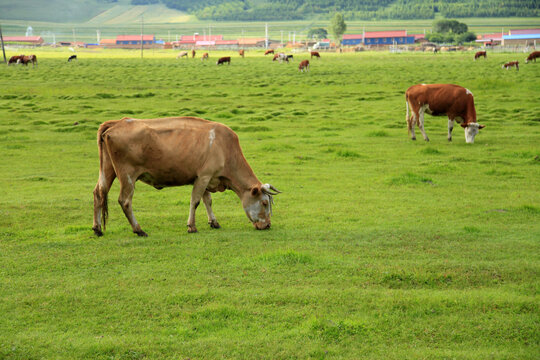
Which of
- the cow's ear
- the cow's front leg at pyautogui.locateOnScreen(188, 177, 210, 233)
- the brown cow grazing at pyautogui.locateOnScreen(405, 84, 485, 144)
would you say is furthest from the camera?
the brown cow grazing at pyautogui.locateOnScreen(405, 84, 485, 144)

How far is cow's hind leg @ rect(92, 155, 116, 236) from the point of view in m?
9.77

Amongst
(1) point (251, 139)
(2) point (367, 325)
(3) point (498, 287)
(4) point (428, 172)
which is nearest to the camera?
(2) point (367, 325)

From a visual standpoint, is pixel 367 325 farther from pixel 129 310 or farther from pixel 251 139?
pixel 251 139

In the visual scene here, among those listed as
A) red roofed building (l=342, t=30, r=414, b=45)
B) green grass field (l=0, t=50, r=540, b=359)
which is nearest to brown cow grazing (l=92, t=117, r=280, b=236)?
green grass field (l=0, t=50, r=540, b=359)

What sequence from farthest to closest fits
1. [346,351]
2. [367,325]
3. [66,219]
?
[66,219] < [367,325] < [346,351]

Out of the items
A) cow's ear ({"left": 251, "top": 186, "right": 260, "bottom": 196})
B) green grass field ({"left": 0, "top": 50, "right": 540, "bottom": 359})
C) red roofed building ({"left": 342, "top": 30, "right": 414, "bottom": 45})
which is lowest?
green grass field ({"left": 0, "top": 50, "right": 540, "bottom": 359})

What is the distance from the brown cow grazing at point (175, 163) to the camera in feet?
31.5

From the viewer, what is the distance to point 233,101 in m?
32.8

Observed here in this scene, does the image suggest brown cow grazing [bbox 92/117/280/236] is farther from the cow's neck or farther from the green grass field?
the green grass field

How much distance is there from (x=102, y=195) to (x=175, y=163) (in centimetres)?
135

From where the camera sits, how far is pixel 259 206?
10188 millimetres

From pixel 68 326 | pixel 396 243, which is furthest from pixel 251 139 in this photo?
pixel 68 326

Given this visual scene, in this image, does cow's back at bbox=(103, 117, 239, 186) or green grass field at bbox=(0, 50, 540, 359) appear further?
cow's back at bbox=(103, 117, 239, 186)

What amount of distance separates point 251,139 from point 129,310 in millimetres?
14517
